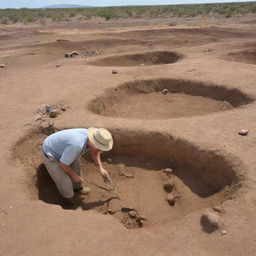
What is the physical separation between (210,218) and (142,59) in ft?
30.2

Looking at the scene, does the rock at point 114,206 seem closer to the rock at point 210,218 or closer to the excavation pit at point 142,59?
the rock at point 210,218

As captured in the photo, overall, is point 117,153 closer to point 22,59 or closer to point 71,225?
point 71,225

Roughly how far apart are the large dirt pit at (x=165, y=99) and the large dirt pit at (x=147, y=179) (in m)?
1.47

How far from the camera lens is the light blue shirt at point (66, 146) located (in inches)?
155

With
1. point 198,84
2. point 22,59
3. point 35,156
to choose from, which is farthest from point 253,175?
point 22,59

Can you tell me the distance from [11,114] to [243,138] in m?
4.39

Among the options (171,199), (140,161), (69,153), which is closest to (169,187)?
(171,199)

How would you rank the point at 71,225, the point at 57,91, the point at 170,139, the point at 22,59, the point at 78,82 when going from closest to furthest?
the point at 71,225 → the point at 170,139 → the point at 57,91 → the point at 78,82 → the point at 22,59

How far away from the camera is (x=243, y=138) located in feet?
16.4

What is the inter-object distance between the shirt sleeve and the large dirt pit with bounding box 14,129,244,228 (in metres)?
0.68

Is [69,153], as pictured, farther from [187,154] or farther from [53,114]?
[53,114]

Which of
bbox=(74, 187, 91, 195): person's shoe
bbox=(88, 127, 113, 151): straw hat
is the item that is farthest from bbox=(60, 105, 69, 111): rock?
bbox=(88, 127, 113, 151): straw hat

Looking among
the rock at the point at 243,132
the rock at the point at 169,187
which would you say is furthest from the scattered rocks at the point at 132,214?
the rock at the point at 243,132

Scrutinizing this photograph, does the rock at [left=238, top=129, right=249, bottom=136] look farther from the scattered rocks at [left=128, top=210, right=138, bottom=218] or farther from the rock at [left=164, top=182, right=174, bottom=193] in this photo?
the scattered rocks at [left=128, top=210, right=138, bottom=218]
